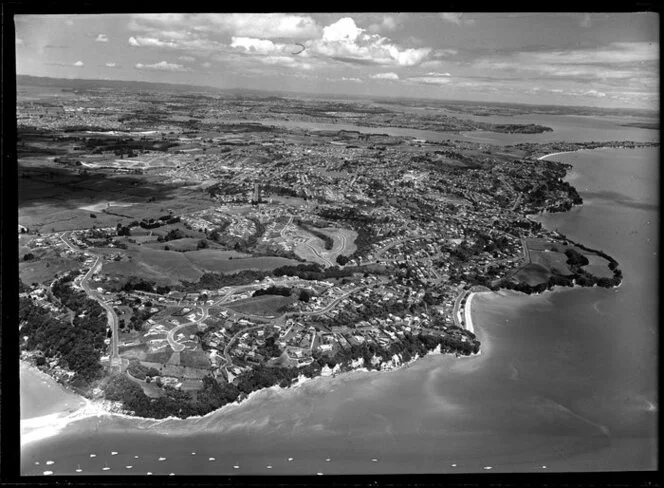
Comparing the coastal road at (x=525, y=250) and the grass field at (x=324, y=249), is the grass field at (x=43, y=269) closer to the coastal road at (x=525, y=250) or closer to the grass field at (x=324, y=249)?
the grass field at (x=324, y=249)

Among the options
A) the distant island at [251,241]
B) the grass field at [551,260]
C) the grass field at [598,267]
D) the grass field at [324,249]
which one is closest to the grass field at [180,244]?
the distant island at [251,241]

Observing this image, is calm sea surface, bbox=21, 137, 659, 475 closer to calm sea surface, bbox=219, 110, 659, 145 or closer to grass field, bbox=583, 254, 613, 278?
grass field, bbox=583, 254, 613, 278

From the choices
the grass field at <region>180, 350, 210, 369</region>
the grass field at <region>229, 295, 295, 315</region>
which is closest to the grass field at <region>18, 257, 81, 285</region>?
the grass field at <region>180, 350, 210, 369</region>

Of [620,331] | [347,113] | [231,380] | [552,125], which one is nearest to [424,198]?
[347,113]

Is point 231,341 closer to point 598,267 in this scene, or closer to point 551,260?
point 551,260

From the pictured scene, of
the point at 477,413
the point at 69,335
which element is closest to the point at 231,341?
the point at 69,335

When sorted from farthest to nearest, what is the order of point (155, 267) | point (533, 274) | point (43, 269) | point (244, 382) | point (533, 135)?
point (533, 135)
point (533, 274)
point (155, 267)
point (43, 269)
point (244, 382)
